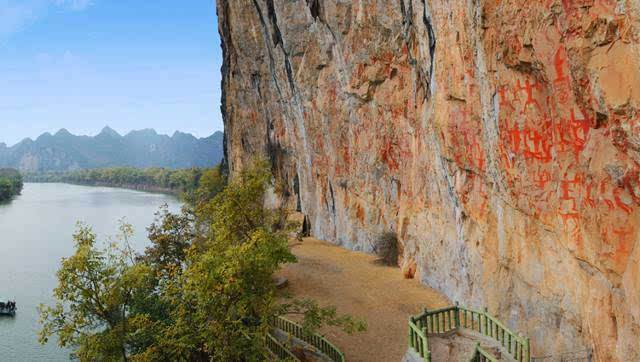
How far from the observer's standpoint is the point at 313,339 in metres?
16.0

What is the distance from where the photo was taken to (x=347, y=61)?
27766mm

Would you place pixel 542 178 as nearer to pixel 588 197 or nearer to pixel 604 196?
pixel 588 197

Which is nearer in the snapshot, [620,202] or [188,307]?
[620,202]

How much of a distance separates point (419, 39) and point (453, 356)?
44.3ft

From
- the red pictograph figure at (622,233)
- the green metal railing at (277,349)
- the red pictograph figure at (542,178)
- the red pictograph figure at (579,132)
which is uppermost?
the red pictograph figure at (579,132)

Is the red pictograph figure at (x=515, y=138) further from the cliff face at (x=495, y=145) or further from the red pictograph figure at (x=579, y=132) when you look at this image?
the red pictograph figure at (x=579, y=132)

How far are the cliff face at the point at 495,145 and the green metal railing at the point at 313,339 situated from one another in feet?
16.4

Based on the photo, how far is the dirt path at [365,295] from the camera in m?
16.5

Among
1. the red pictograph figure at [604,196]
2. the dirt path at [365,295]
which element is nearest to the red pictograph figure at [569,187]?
the red pictograph figure at [604,196]

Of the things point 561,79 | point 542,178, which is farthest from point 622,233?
point 561,79

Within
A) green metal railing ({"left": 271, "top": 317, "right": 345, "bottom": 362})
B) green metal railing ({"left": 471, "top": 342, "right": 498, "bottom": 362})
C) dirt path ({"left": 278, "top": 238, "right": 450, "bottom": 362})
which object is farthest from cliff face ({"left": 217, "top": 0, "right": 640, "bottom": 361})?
green metal railing ({"left": 271, "top": 317, "right": 345, "bottom": 362})

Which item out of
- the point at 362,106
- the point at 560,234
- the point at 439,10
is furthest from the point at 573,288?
the point at 362,106

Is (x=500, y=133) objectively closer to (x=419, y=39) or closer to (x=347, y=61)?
(x=419, y=39)

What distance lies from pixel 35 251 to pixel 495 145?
4558cm
